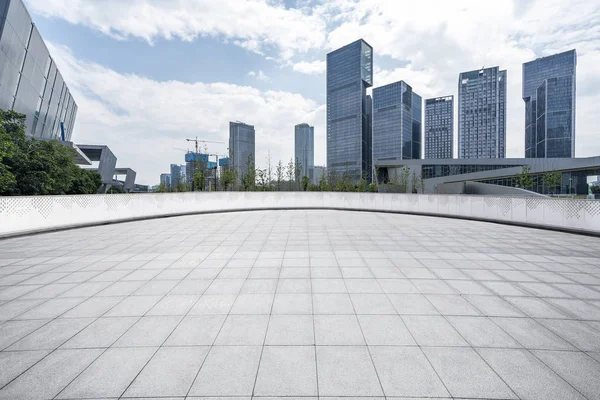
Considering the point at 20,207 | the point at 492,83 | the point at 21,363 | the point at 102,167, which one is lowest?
the point at 21,363

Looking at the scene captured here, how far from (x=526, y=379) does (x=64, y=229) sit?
17008 millimetres

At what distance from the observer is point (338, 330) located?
13.0ft

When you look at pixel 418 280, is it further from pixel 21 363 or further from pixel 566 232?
pixel 566 232

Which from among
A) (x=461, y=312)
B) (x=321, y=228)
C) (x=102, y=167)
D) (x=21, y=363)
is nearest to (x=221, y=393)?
(x=21, y=363)

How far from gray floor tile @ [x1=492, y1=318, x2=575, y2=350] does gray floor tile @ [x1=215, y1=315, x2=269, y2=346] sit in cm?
366

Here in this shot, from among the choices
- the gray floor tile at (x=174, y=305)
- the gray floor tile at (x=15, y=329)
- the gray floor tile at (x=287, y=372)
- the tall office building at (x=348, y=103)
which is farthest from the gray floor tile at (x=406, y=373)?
the tall office building at (x=348, y=103)

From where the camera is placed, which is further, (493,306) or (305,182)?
(305,182)

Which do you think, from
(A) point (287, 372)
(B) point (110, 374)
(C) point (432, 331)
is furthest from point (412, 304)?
(B) point (110, 374)

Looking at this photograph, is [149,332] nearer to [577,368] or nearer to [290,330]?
[290,330]

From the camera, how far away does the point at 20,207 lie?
1140cm

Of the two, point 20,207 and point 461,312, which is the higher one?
point 20,207

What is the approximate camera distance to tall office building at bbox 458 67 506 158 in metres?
181

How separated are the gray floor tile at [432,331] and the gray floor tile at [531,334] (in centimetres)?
84

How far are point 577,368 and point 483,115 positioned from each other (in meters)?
230
